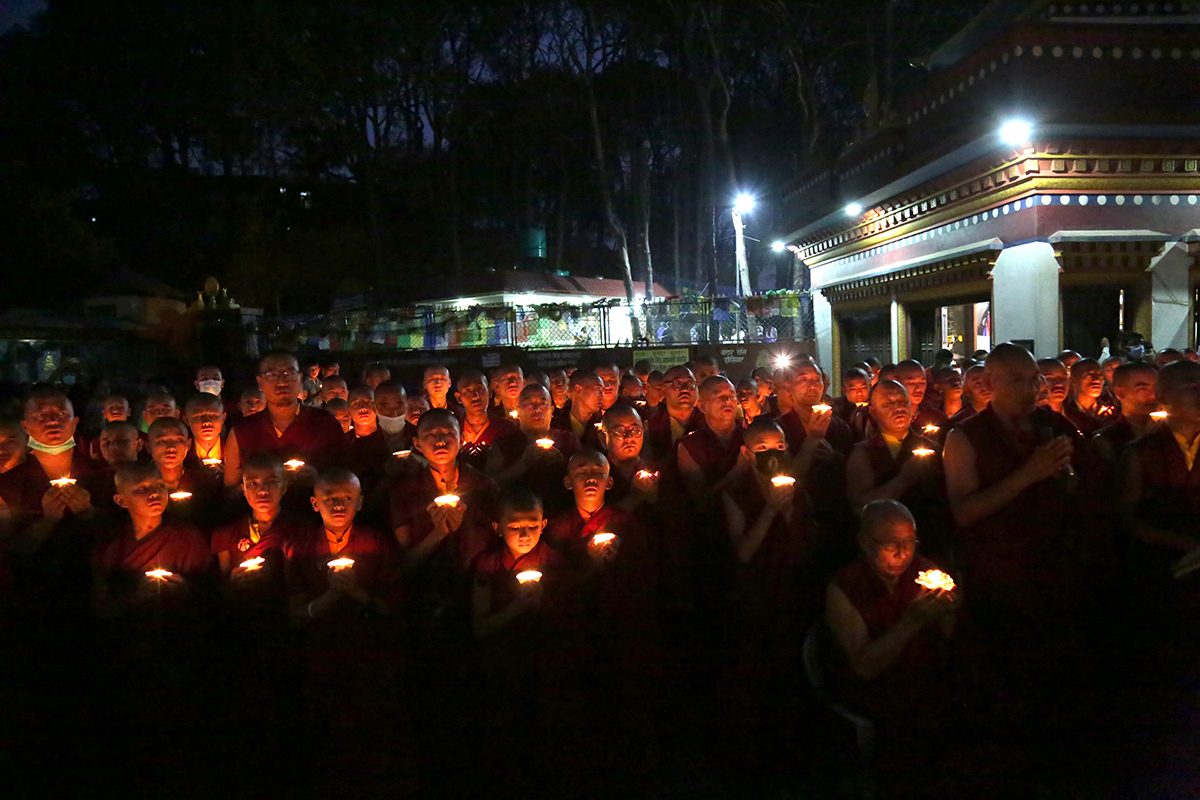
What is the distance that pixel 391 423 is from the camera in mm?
5734

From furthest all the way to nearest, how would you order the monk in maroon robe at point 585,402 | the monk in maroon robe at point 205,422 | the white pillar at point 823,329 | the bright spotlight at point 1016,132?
1. the white pillar at point 823,329
2. the bright spotlight at point 1016,132
3. the monk in maroon robe at point 585,402
4. the monk in maroon robe at point 205,422

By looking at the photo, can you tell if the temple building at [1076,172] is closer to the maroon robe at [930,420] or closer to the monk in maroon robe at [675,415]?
the maroon robe at [930,420]

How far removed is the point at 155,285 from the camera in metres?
25.3

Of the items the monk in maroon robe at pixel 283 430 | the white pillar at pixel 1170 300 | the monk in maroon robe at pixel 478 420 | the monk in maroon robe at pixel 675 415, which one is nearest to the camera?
the monk in maroon robe at pixel 283 430

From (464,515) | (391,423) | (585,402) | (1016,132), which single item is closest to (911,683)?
(464,515)

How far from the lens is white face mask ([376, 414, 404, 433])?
225 inches

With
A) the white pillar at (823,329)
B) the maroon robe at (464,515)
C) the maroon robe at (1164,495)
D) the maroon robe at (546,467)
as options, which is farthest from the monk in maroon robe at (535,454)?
the white pillar at (823,329)

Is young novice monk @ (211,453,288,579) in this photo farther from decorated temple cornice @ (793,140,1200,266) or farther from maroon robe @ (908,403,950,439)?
decorated temple cornice @ (793,140,1200,266)

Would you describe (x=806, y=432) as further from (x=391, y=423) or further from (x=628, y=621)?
(x=391, y=423)

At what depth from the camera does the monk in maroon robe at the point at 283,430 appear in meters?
4.62

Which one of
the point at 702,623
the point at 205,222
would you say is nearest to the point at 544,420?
the point at 702,623

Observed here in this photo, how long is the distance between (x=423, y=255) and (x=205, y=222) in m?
9.48

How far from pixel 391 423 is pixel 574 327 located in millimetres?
9654

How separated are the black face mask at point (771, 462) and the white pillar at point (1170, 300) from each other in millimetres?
7449
